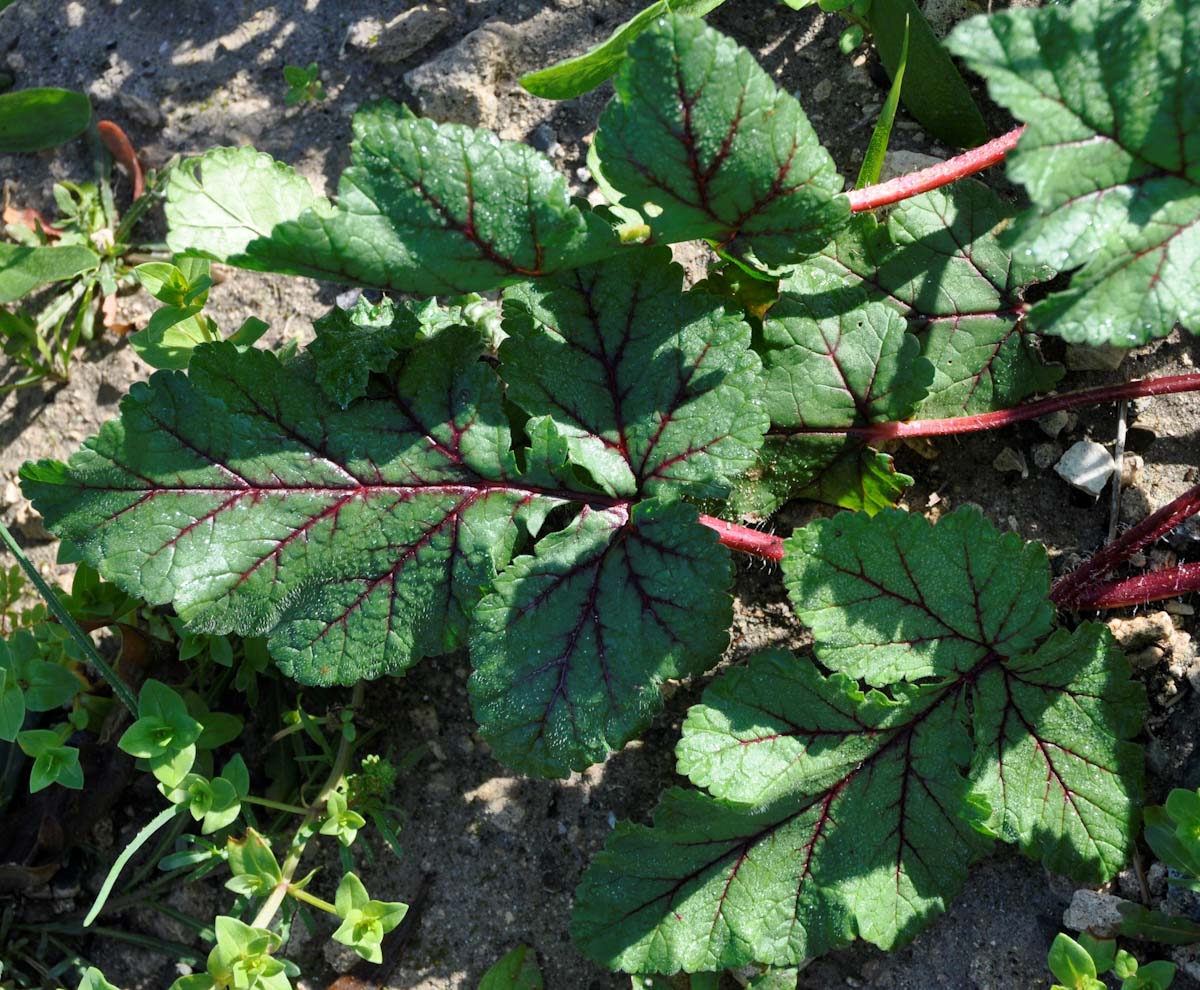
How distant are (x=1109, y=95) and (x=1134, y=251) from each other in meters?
0.28

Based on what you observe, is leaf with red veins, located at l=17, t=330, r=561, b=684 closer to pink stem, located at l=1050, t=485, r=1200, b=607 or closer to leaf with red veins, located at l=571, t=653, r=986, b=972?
leaf with red veins, located at l=571, t=653, r=986, b=972

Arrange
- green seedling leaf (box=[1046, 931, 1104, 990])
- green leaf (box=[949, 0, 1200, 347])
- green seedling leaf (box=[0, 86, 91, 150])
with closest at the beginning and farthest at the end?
green leaf (box=[949, 0, 1200, 347]), green seedling leaf (box=[1046, 931, 1104, 990]), green seedling leaf (box=[0, 86, 91, 150])

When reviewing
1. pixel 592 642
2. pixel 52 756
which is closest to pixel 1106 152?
pixel 592 642

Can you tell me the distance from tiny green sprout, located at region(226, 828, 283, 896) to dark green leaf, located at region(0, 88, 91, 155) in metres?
2.17

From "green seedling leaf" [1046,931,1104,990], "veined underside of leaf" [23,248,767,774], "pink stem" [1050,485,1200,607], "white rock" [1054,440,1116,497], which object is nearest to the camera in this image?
"green seedling leaf" [1046,931,1104,990]

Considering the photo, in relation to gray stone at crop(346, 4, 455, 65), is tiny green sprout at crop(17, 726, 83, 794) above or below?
below

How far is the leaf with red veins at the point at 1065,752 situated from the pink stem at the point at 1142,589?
7.0 inches

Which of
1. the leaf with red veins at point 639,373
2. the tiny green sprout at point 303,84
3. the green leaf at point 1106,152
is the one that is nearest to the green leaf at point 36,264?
the tiny green sprout at point 303,84

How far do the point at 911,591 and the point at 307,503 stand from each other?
139cm

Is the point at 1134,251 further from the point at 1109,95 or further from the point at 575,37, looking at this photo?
the point at 575,37

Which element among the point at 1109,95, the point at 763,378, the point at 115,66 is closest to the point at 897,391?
the point at 763,378

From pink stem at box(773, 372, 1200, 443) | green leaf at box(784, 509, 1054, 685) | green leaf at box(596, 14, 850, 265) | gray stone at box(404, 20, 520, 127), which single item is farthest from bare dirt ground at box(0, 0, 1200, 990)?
green leaf at box(596, 14, 850, 265)

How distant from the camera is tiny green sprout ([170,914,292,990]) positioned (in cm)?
266

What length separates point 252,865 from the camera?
284 centimetres
